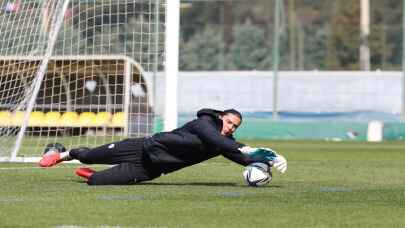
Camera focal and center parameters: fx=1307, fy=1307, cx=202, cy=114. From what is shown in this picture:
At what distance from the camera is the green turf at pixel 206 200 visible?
10406 mm

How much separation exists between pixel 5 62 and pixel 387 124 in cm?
1912

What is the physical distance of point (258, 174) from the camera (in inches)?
550

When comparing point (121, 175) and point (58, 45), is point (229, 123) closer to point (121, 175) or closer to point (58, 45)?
point (121, 175)

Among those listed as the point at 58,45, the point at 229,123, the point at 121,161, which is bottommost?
the point at 121,161

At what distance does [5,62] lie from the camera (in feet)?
71.5

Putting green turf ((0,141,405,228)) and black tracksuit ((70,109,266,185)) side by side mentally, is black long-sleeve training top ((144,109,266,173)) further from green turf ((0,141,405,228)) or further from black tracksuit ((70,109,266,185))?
green turf ((0,141,405,228))

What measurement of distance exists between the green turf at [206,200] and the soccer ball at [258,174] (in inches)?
5.7

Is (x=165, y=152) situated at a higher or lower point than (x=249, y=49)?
higher

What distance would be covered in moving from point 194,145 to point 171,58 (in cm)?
544

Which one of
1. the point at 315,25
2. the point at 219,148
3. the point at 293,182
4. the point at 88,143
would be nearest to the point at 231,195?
the point at 219,148

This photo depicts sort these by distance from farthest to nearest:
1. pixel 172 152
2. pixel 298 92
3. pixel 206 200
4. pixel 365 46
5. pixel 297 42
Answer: pixel 297 42
pixel 365 46
pixel 298 92
pixel 172 152
pixel 206 200

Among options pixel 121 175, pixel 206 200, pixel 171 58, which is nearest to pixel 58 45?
pixel 171 58

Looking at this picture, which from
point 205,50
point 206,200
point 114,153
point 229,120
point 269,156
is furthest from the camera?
point 205,50

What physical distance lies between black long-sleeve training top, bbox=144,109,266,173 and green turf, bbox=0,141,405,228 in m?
0.29
